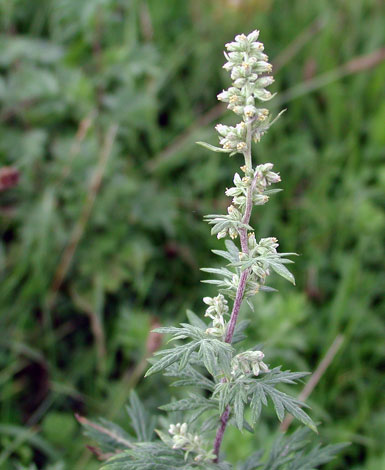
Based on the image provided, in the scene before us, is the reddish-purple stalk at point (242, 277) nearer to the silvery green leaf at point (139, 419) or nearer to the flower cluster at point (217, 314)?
the flower cluster at point (217, 314)

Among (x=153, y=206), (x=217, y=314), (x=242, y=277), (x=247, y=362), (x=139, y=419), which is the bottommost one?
(x=139, y=419)

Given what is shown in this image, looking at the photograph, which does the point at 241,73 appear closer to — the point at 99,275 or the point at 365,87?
the point at 99,275

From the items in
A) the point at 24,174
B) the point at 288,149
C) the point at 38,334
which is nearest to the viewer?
the point at 38,334

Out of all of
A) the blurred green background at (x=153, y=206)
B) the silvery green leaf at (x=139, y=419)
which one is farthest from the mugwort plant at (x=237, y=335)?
the blurred green background at (x=153, y=206)

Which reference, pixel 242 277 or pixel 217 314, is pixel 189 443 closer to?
pixel 217 314

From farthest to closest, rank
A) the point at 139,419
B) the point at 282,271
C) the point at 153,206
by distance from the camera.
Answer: the point at 153,206
the point at 139,419
the point at 282,271

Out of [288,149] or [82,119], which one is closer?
[82,119]

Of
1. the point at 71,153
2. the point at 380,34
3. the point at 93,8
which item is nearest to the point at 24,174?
the point at 71,153

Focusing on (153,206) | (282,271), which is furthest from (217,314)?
(153,206)
